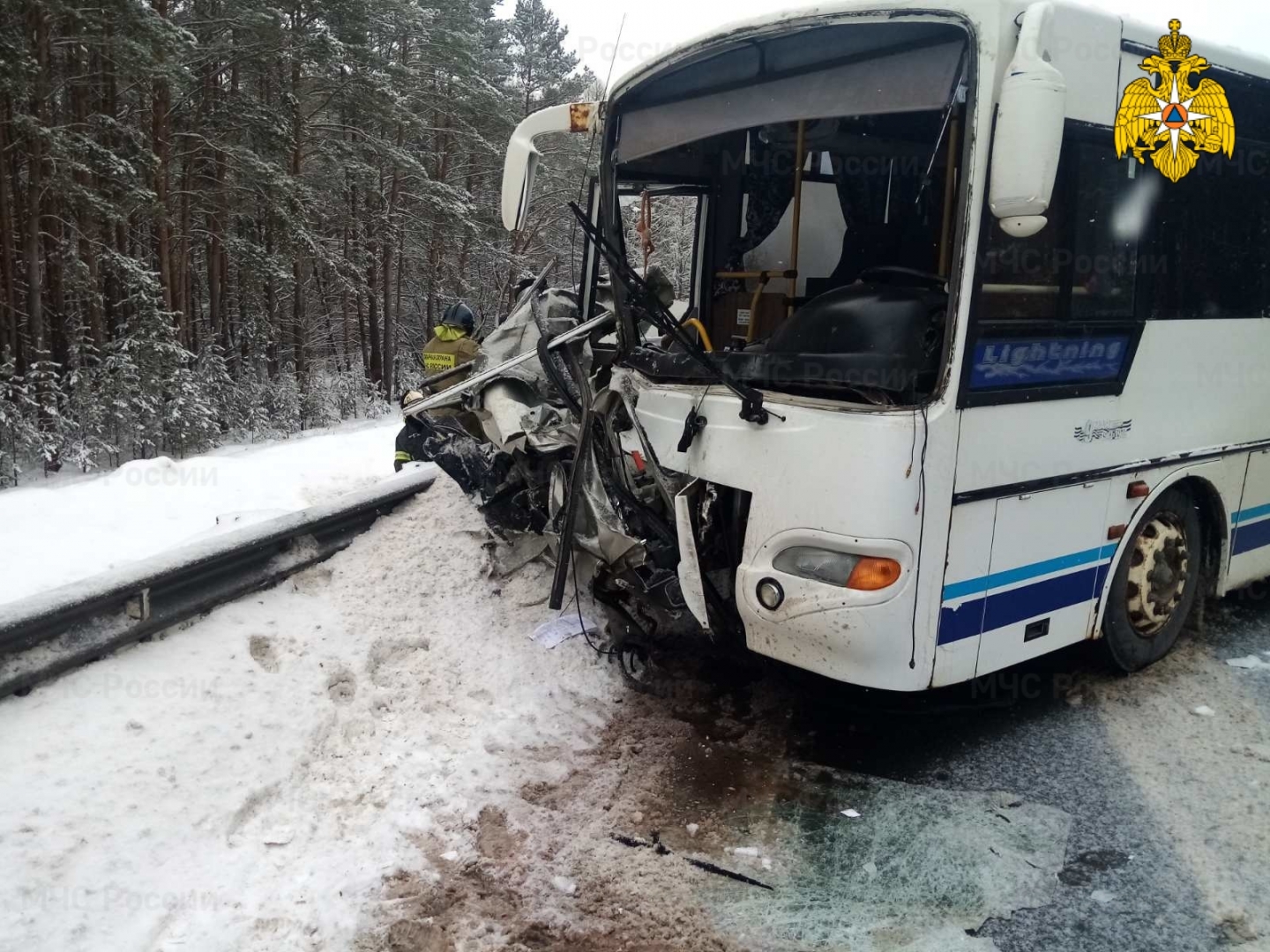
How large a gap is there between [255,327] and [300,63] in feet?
20.2

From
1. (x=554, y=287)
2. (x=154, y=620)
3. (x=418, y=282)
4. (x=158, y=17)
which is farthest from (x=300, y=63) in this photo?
(x=154, y=620)

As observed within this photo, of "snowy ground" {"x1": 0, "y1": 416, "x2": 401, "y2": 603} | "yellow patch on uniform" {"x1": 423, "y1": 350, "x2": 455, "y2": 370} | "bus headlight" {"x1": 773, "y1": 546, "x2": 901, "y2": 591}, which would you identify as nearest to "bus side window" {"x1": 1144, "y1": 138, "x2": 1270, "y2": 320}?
"bus headlight" {"x1": 773, "y1": 546, "x2": 901, "y2": 591}

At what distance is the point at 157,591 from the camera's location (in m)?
4.08

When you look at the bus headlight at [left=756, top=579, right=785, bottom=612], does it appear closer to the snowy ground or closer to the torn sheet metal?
the torn sheet metal

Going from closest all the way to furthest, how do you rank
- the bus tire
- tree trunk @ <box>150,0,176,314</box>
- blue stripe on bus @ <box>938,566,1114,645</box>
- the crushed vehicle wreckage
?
blue stripe on bus @ <box>938,566,1114,645</box>
the crushed vehicle wreckage
the bus tire
tree trunk @ <box>150,0,176,314</box>

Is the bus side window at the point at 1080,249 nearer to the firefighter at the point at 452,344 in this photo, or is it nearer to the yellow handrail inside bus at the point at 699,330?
the yellow handrail inside bus at the point at 699,330

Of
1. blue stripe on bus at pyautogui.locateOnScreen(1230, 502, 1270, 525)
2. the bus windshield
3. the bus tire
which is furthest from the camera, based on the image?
blue stripe on bus at pyautogui.locateOnScreen(1230, 502, 1270, 525)

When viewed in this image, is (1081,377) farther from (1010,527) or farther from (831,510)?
(831,510)

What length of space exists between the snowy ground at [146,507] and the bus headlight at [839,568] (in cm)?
357

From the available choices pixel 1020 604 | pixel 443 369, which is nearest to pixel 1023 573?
pixel 1020 604

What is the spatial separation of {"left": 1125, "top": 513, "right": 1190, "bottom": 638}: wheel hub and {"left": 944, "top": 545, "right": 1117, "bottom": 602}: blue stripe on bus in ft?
1.33

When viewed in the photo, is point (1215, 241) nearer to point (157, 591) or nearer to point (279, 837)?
point (279, 837)

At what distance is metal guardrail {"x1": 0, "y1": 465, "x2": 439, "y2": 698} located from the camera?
346cm

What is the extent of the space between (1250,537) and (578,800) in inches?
160
